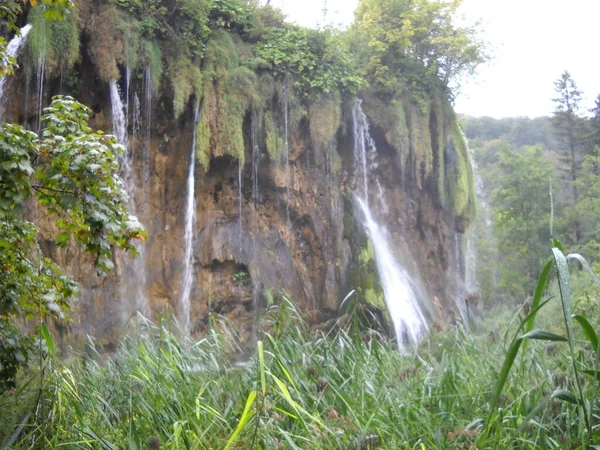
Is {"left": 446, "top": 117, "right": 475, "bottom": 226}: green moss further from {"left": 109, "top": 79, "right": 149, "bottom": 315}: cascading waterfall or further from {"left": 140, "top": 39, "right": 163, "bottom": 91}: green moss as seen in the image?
{"left": 109, "top": 79, "right": 149, "bottom": 315}: cascading waterfall

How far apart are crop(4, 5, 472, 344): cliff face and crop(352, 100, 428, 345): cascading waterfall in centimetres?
22

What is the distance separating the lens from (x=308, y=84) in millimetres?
14523

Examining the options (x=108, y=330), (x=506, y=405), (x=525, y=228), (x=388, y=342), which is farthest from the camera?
(x=525, y=228)

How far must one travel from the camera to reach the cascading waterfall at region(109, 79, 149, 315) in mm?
11898

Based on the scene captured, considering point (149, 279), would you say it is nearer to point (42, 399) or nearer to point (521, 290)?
point (42, 399)

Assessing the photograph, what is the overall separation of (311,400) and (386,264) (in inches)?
488

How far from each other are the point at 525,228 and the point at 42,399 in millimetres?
21763

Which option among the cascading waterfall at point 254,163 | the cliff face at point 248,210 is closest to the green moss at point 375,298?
the cliff face at point 248,210

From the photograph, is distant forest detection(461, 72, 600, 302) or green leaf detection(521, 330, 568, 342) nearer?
green leaf detection(521, 330, 568, 342)

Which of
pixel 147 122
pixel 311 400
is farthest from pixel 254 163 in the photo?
pixel 311 400

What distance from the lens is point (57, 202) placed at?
→ 154 inches

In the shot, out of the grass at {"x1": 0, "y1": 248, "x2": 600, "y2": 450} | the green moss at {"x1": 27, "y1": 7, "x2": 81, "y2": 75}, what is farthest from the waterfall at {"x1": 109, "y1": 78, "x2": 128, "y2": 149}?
the grass at {"x1": 0, "y1": 248, "x2": 600, "y2": 450}

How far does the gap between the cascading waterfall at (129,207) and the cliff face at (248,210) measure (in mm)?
30

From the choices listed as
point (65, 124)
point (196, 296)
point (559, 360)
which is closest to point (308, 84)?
point (196, 296)
